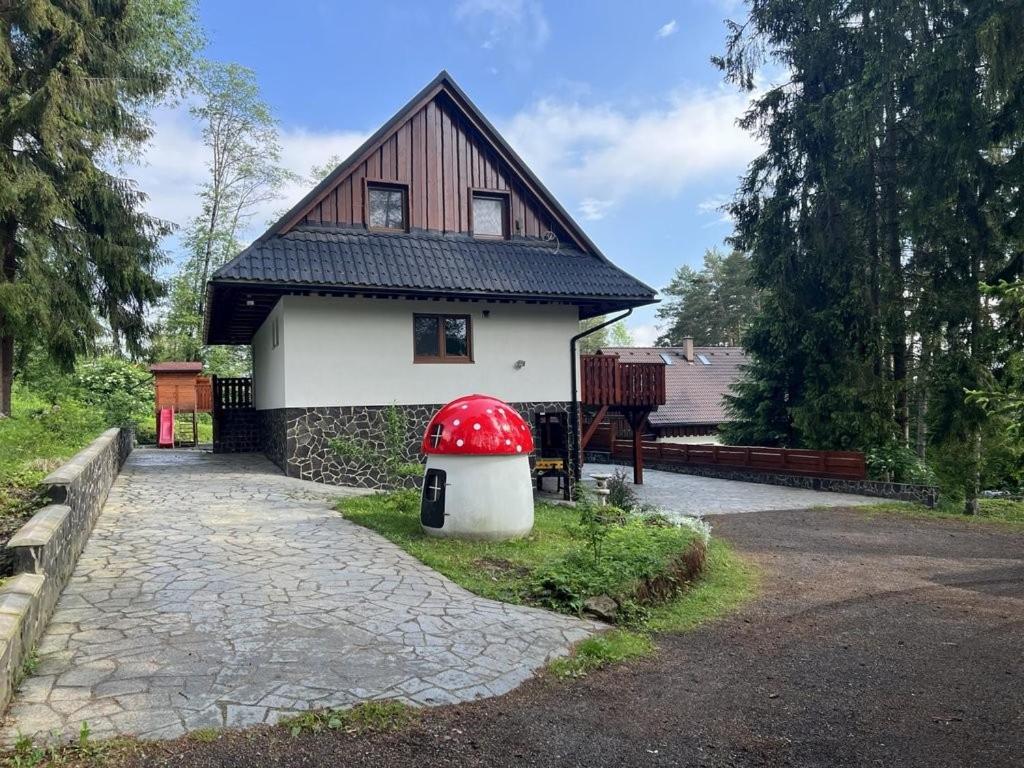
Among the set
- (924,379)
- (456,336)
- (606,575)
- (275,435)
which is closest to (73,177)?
(275,435)

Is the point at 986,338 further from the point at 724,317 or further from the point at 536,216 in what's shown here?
the point at 724,317

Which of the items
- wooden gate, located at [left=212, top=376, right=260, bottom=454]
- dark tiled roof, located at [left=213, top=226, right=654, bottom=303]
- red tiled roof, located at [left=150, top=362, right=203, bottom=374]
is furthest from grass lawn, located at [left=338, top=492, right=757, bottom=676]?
red tiled roof, located at [left=150, top=362, right=203, bottom=374]

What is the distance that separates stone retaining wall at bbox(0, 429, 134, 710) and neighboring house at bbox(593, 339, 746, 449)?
18807mm

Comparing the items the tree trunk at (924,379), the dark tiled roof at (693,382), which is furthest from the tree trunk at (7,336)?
the dark tiled roof at (693,382)

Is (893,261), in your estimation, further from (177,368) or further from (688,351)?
(177,368)

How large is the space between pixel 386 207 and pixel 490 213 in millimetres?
2198

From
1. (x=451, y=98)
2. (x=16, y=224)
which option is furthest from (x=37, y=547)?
(x=16, y=224)

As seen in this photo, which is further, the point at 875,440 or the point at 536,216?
the point at 875,440

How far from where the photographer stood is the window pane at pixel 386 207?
13.1 metres

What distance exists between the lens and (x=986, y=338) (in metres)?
13.5

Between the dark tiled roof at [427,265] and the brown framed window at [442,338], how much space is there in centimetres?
94

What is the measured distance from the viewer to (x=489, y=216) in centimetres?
1409

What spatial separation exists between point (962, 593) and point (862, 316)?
10686 millimetres

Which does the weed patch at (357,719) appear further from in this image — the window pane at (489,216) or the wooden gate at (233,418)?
the wooden gate at (233,418)
